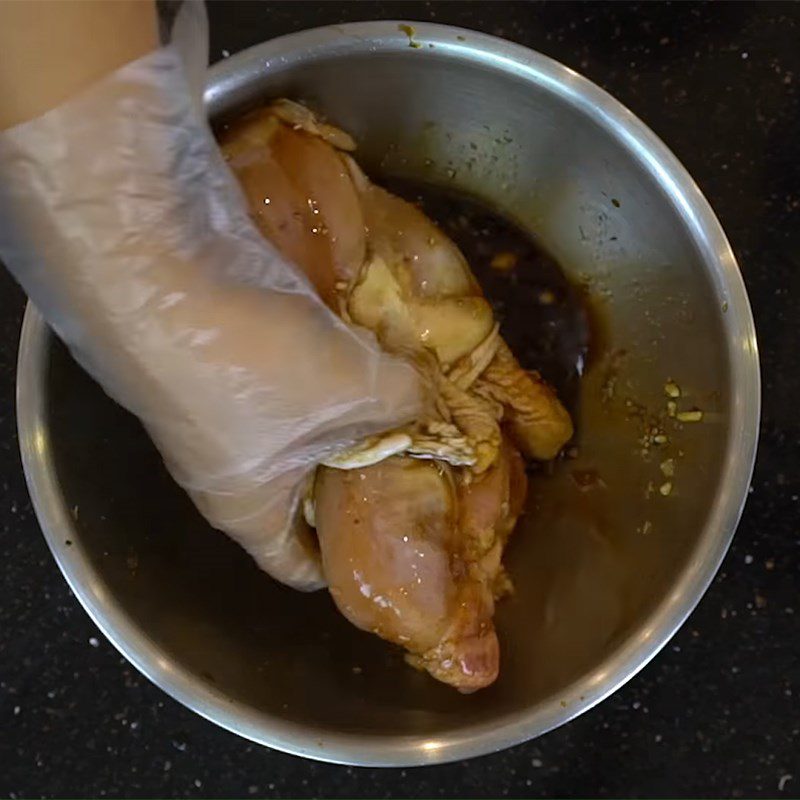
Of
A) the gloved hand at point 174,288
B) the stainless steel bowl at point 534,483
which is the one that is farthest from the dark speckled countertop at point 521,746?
the gloved hand at point 174,288

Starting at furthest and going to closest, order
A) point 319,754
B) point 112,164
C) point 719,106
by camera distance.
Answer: point 719,106, point 319,754, point 112,164

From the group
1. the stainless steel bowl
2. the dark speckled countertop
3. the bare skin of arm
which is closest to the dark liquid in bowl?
the stainless steel bowl

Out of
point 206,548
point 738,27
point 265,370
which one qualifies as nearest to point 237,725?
point 206,548

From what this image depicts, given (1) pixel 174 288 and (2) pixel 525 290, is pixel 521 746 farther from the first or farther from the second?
(1) pixel 174 288

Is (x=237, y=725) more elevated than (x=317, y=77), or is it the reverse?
(x=317, y=77)

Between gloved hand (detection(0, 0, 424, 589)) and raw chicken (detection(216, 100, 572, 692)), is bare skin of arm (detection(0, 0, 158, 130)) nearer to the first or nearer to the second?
gloved hand (detection(0, 0, 424, 589))

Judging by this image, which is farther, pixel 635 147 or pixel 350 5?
pixel 350 5

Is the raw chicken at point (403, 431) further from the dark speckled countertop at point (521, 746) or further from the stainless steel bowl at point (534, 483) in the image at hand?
the dark speckled countertop at point (521, 746)

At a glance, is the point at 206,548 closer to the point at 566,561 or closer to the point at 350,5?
the point at 566,561
